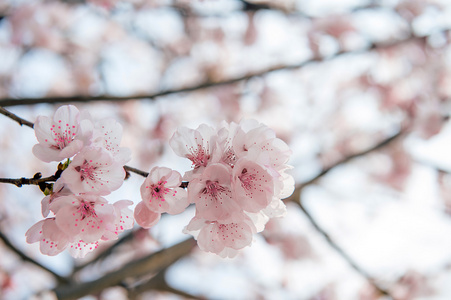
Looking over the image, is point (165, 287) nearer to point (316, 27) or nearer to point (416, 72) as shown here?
point (316, 27)

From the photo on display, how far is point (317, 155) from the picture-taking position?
495cm

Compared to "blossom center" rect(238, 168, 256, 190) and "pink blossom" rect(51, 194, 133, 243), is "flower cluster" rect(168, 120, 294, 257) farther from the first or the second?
"pink blossom" rect(51, 194, 133, 243)

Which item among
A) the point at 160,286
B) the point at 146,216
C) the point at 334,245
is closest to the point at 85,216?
the point at 146,216

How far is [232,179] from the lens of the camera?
82 cm

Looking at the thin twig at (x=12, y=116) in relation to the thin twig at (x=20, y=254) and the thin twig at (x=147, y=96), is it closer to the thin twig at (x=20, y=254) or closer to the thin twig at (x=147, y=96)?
the thin twig at (x=147, y=96)

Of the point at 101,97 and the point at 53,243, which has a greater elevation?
the point at 101,97

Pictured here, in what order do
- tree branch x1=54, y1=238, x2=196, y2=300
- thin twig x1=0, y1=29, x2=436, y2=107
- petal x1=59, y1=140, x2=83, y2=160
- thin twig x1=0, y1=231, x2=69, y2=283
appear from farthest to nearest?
thin twig x1=0, y1=231, x2=69, y2=283 < tree branch x1=54, y1=238, x2=196, y2=300 < thin twig x1=0, y1=29, x2=436, y2=107 < petal x1=59, y1=140, x2=83, y2=160

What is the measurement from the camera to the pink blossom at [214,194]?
0.84 metres

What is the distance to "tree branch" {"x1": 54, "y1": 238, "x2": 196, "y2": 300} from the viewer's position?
67.4 inches

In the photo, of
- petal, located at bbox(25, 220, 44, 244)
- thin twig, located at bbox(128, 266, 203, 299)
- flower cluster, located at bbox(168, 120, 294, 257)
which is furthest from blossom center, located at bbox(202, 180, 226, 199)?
thin twig, located at bbox(128, 266, 203, 299)

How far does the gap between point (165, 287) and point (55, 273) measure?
662 mm

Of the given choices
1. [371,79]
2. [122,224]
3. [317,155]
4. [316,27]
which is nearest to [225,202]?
[122,224]

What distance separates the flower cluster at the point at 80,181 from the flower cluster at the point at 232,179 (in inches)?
6.4

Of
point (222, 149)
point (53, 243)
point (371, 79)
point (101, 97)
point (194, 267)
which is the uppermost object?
point (222, 149)
